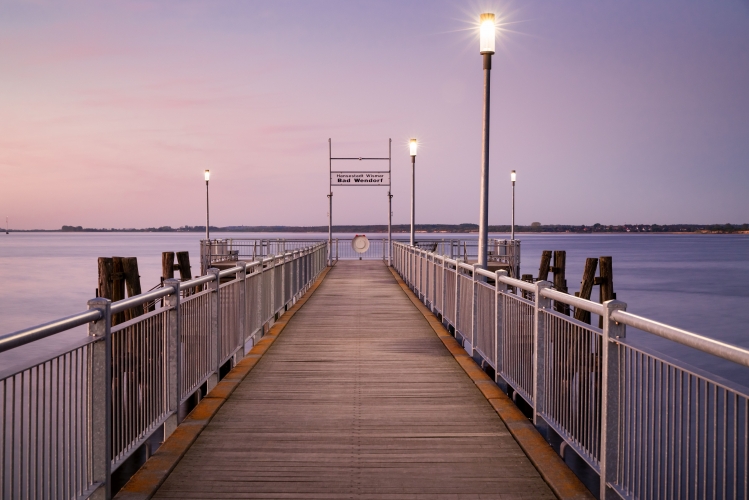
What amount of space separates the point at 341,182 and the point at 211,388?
93.0ft

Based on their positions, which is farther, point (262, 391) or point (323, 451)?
point (262, 391)

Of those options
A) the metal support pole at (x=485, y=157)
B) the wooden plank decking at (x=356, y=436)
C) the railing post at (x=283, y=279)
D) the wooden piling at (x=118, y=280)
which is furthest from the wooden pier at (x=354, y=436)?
the wooden piling at (x=118, y=280)

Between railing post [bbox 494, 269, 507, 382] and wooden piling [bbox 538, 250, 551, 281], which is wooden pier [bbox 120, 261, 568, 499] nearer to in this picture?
railing post [bbox 494, 269, 507, 382]

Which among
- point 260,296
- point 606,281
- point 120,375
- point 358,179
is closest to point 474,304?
point 260,296

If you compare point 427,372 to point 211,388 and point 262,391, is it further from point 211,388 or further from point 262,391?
point 211,388

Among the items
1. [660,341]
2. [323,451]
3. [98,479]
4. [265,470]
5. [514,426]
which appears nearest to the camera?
[98,479]

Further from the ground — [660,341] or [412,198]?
[412,198]

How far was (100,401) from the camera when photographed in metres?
4.05

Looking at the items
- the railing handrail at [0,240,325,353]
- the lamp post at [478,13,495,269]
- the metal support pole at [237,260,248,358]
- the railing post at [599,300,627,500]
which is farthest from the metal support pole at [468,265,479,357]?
the railing post at [599,300,627,500]

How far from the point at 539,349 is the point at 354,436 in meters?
1.77

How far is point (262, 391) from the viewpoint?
282 inches

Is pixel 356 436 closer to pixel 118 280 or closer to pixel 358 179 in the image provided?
pixel 118 280

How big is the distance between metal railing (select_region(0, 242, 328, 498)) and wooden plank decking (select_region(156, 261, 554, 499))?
0.44 metres

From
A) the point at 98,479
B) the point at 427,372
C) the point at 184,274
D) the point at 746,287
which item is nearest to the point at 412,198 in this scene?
the point at 184,274
